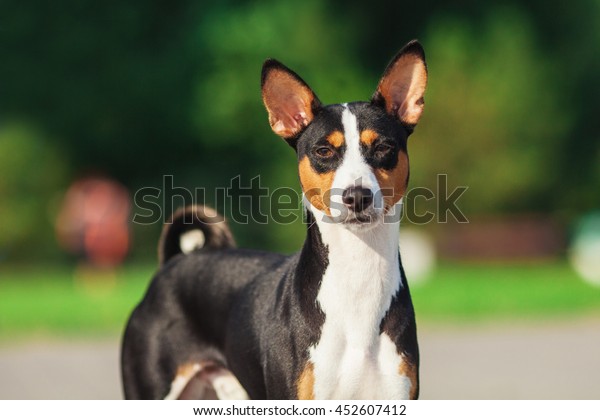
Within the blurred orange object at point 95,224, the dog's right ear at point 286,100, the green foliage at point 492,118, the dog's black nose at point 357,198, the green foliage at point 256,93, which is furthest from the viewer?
the green foliage at point 256,93

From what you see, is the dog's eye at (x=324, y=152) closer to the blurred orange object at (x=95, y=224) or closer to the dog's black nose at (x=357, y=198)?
the dog's black nose at (x=357, y=198)

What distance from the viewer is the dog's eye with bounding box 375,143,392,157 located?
4527mm

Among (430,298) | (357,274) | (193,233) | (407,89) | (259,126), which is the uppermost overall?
(259,126)

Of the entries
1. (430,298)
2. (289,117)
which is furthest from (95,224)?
(289,117)

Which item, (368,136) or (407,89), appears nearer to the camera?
(368,136)

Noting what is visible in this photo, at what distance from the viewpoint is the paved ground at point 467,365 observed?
872cm

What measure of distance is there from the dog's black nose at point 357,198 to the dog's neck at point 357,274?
9.8 inches

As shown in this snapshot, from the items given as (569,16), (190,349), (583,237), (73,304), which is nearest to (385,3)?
(569,16)

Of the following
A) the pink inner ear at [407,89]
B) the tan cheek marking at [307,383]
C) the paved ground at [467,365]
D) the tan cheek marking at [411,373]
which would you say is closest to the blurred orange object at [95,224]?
the paved ground at [467,365]

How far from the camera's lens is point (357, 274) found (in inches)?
182

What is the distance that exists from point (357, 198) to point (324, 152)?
365mm

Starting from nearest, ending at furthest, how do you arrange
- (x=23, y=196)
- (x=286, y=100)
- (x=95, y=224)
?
1. (x=286, y=100)
2. (x=95, y=224)
3. (x=23, y=196)

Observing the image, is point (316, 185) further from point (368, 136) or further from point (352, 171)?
point (368, 136)

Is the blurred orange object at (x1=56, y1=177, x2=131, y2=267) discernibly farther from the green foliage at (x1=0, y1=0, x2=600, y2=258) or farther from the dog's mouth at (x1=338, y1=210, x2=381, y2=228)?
the dog's mouth at (x1=338, y1=210, x2=381, y2=228)
